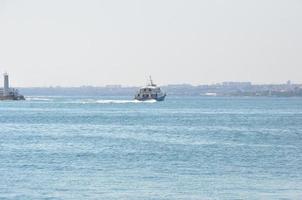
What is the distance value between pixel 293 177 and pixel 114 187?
8382 millimetres

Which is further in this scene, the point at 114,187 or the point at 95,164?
the point at 95,164

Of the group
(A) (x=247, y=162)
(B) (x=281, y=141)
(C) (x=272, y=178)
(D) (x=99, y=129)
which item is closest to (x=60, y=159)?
(A) (x=247, y=162)

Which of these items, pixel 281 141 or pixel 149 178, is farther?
pixel 281 141

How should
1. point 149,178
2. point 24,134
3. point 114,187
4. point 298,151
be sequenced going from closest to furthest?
point 114,187 < point 149,178 < point 298,151 < point 24,134

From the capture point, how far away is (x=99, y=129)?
78.8m

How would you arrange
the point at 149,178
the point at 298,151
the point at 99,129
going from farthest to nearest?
the point at 99,129 < the point at 298,151 < the point at 149,178

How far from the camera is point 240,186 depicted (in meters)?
35.4

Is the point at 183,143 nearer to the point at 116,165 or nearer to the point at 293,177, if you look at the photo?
the point at 116,165

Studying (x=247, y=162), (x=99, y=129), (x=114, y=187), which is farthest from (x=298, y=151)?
(x=99, y=129)

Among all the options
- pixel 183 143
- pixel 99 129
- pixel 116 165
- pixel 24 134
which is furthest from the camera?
pixel 99 129

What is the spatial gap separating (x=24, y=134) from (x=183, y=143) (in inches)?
606

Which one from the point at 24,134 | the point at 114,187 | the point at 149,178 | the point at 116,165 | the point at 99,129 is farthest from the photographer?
the point at 99,129

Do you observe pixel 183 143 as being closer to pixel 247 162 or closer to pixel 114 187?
pixel 247 162

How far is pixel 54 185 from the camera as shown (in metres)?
35.5
